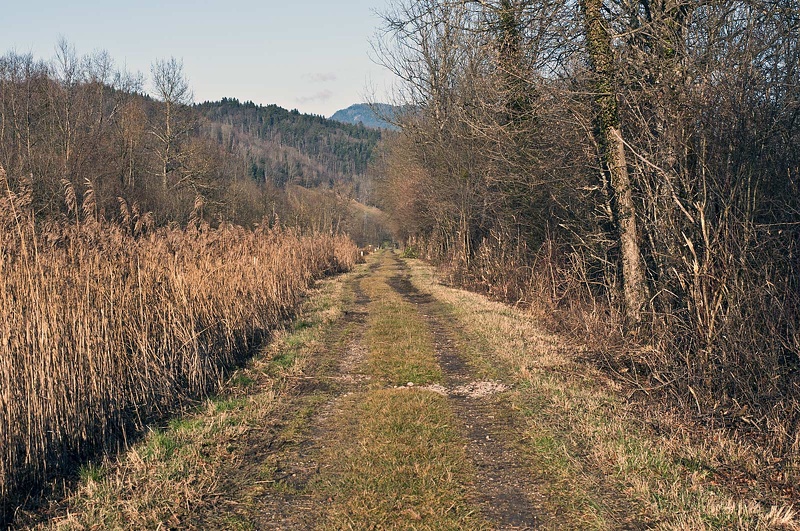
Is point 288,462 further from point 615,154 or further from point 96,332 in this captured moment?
point 615,154

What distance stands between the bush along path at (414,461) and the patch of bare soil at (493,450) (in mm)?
16

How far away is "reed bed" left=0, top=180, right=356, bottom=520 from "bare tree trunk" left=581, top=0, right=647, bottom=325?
18.7 feet

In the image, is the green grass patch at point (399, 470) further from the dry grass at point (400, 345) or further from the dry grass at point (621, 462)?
the dry grass at point (400, 345)

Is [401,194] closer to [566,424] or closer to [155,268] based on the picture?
[155,268]

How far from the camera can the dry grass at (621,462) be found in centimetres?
391

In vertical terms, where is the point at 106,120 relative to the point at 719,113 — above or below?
above

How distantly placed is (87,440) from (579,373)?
5702 mm

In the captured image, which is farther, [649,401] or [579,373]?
[579,373]

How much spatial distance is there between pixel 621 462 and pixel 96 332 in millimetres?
5261

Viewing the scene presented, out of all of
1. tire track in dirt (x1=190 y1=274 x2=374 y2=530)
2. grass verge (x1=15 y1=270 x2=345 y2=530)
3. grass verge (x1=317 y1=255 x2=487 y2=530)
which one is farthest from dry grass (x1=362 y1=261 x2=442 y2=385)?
grass verge (x1=15 y1=270 x2=345 y2=530)

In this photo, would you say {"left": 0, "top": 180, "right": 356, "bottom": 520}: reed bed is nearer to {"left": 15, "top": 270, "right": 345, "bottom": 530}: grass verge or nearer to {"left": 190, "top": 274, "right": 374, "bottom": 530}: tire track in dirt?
{"left": 15, "top": 270, "right": 345, "bottom": 530}: grass verge

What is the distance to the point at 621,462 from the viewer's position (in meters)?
4.77

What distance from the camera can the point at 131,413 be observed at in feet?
21.2

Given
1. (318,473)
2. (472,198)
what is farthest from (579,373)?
(472,198)
